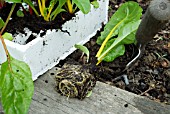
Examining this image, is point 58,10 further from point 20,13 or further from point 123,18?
point 123,18

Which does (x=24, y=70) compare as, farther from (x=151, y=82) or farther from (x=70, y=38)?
(x=151, y=82)

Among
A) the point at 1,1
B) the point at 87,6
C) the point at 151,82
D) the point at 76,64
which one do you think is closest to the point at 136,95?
the point at 151,82

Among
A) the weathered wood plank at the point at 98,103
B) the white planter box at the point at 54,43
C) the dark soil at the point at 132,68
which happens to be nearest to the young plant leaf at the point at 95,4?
the white planter box at the point at 54,43

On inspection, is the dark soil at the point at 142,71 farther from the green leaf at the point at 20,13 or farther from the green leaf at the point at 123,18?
the green leaf at the point at 20,13

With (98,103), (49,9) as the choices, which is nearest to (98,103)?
(98,103)

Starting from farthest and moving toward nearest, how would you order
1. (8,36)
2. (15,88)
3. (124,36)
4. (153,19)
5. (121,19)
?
(121,19)
(124,36)
(8,36)
(153,19)
(15,88)


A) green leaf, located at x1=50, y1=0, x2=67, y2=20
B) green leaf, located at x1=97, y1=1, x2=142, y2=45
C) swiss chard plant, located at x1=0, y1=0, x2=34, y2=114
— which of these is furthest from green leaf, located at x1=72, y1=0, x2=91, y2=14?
swiss chard plant, located at x1=0, y1=0, x2=34, y2=114
